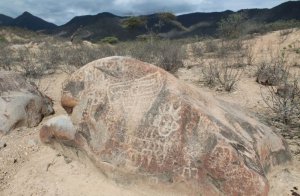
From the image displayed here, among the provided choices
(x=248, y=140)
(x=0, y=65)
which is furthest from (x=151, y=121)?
(x=0, y=65)

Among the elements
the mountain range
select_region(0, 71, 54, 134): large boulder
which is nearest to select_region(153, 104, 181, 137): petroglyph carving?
select_region(0, 71, 54, 134): large boulder

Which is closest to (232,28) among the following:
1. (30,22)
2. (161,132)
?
(161,132)

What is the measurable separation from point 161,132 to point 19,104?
2020 millimetres

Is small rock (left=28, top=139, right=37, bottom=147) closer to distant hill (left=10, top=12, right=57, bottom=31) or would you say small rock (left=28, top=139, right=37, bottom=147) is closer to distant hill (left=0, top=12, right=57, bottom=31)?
distant hill (left=0, top=12, right=57, bottom=31)

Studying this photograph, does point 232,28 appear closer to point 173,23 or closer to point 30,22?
point 173,23

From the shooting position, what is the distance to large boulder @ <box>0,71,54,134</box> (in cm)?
473

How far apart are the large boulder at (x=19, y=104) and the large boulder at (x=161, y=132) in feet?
2.13

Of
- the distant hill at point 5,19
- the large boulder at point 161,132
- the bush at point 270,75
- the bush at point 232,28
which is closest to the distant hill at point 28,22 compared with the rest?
the distant hill at point 5,19

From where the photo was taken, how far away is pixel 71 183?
12.2ft

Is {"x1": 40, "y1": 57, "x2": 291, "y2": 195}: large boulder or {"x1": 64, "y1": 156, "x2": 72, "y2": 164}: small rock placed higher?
{"x1": 40, "y1": 57, "x2": 291, "y2": 195}: large boulder

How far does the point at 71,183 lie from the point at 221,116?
1419 millimetres

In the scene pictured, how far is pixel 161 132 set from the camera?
3.61 metres

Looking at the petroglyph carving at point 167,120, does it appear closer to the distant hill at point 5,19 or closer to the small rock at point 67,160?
the small rock at point 67,160

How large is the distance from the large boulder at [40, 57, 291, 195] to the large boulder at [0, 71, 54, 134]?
25.6 inches
